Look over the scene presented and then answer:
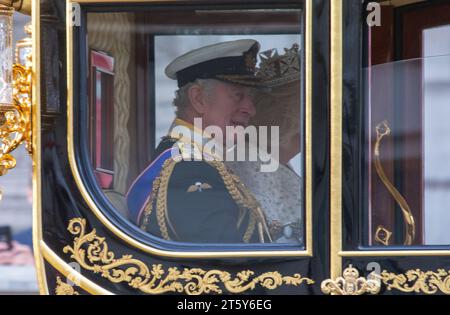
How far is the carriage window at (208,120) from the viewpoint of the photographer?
3.12 meters

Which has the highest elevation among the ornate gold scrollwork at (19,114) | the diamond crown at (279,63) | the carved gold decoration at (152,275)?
the diamond crown at (279,63)

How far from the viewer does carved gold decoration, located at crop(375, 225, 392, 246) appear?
3.12 meters

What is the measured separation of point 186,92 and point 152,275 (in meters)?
0.47

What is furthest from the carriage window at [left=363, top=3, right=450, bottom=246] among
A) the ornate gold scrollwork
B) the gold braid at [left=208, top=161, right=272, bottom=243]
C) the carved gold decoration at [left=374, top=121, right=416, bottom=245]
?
the ornate gold scrollwork

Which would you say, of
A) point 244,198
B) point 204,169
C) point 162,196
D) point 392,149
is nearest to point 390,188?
point 392,149

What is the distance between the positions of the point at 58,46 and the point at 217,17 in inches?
16.1

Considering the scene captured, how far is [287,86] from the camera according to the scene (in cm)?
313

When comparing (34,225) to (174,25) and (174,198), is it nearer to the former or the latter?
(174,198)

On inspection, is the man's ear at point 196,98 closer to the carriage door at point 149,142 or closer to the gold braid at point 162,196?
the carriage door at point 149,142

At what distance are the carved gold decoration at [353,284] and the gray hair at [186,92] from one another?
1.85ft

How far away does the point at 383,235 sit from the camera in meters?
3.14

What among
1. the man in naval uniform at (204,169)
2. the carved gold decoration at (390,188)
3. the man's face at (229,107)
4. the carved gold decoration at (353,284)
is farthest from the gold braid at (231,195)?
the carved gold decoration at (390,188)

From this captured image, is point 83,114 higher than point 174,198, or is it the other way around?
point 83,114
